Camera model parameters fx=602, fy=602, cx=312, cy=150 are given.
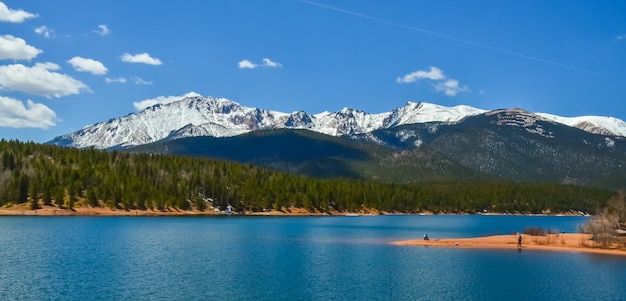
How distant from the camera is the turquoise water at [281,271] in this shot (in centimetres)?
5069

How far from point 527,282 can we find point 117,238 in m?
62.4

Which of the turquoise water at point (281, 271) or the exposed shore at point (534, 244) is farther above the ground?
the exposed shore at point (534, 244)

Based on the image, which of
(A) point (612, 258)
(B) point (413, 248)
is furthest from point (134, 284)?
(A) point (612, 258)

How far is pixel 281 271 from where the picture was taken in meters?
62.8

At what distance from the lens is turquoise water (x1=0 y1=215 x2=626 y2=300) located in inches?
1996

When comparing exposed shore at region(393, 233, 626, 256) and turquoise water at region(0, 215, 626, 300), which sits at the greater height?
exposed shore at region(393, 233, 626, 256)

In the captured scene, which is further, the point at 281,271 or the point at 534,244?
the point at 534,244

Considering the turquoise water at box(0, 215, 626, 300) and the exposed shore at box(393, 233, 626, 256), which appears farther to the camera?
the exposed shore at box(393, 233, 626, 256)

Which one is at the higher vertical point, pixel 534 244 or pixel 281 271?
pixel 534 244

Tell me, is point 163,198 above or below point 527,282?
above

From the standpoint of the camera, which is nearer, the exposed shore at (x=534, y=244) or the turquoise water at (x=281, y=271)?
the turquoise water at (x=281, y=271)

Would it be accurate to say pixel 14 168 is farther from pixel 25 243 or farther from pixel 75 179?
pixel 25 243

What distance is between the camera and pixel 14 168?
190250 mm

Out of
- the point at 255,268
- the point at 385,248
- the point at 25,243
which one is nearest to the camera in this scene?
the point at 255,268
